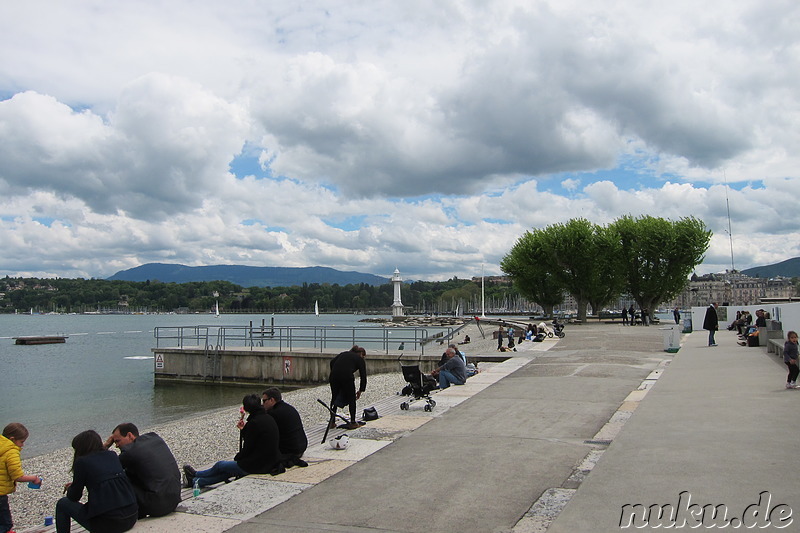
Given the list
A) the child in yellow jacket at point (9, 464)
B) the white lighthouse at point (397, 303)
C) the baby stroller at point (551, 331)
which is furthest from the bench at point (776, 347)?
the white lighthouse at point (397, 303)

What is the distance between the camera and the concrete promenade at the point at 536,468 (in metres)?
6.25

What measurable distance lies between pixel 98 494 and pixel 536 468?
5.10 m

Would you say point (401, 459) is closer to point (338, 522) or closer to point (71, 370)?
point (338, 522)

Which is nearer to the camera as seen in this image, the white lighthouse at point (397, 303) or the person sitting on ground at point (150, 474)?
the person sitting on ground at point (150, 474)

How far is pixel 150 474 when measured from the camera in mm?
6684

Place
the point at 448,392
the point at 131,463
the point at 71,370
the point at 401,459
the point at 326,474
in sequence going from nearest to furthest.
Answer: the point at 131,463 → the point at 326,474 → the point at 401,459 → the point at 448,392 → the point at 71,370

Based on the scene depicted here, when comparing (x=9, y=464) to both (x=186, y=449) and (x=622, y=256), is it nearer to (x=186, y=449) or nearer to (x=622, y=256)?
(x=186, y=449)

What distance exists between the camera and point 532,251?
61562mm

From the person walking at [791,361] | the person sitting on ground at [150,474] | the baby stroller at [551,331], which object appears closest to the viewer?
the person sitting on ground at [150,474]

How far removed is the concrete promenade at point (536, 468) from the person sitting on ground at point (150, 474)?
0.67 ft

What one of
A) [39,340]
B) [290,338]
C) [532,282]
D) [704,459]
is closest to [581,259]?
[532,282]

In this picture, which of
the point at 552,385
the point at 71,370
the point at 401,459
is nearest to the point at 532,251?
the point at 71,370

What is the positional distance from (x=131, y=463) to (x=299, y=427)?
8.65 ft

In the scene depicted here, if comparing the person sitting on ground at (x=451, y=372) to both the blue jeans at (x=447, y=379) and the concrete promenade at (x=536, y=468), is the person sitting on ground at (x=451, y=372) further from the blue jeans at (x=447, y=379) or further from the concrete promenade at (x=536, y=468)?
the concrete promenade at (x=536, y=468)
